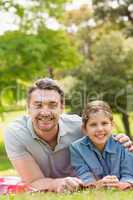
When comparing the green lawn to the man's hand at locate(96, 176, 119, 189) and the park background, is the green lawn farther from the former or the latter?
the park background

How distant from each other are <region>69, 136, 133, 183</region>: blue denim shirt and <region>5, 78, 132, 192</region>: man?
13 cm

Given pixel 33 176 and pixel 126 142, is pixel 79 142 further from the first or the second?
pixel 33 176

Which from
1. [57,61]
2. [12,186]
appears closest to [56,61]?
[57,61]

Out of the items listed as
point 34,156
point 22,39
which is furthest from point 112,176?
point 22,39

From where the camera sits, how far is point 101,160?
6.13m

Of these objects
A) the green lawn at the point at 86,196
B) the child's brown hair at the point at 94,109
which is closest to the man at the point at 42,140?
the child's brown hair at the point at 94,109

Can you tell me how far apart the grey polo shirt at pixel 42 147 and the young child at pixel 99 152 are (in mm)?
141

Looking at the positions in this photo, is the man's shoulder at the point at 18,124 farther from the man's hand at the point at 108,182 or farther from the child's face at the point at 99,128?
the man's hand at the point at 108,182

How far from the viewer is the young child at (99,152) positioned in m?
6.07

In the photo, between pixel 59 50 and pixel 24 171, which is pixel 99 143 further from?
pixel 59 50

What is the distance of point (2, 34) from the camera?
26.2 meters

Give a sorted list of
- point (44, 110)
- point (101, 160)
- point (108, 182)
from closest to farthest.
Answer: point (108, 182), point (44, 110), point (101, 160)

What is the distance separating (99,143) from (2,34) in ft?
67.4

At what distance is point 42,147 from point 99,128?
2.02 feet
